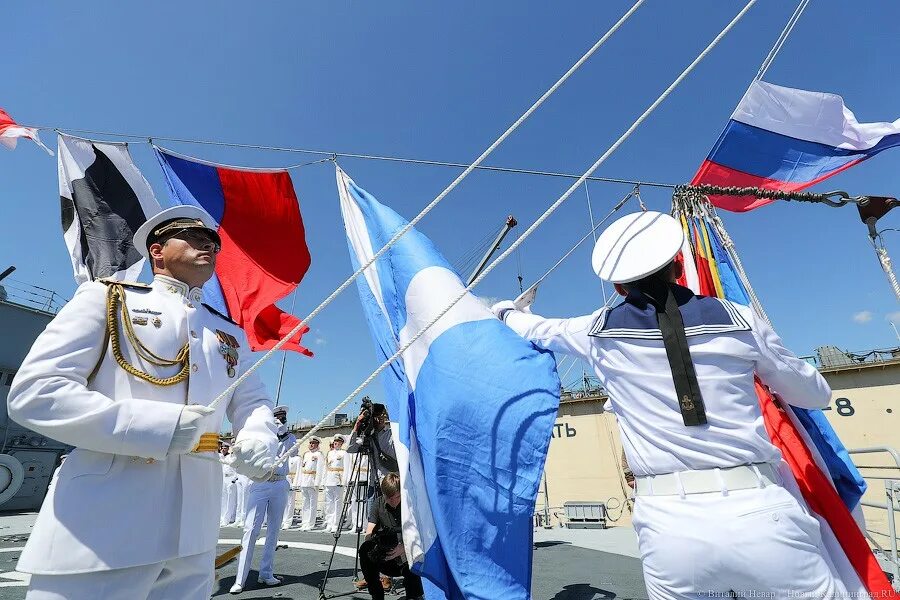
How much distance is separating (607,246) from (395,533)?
141 inches

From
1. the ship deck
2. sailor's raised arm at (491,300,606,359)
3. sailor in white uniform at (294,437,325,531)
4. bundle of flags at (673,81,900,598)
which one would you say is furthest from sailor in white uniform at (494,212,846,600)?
sailor in white uniform at (294,437,325,531)

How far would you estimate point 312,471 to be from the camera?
43.0 ft

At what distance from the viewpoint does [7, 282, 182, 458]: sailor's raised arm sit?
1.26 m

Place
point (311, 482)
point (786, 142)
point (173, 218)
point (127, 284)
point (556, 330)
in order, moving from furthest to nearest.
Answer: point (311, 482) < point (786, 142) < point (556, 330) < point (173, 218) < point (127, 284)

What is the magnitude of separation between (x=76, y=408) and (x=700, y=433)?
1907 millimetres

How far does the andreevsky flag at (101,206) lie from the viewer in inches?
179

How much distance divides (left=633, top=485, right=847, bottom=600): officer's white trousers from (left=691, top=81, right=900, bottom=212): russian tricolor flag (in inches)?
125

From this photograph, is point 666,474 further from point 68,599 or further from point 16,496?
point 16,496

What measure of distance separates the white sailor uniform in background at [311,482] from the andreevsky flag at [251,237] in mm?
9299

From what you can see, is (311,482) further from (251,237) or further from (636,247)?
(636,247)

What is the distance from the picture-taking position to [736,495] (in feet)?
4.49

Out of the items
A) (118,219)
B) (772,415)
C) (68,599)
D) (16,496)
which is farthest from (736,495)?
(16,496)

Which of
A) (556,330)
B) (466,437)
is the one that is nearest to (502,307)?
(556,330)

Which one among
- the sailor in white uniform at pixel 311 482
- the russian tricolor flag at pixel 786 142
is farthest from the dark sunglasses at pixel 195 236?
the sailor in white uniform at pixel 311 482
